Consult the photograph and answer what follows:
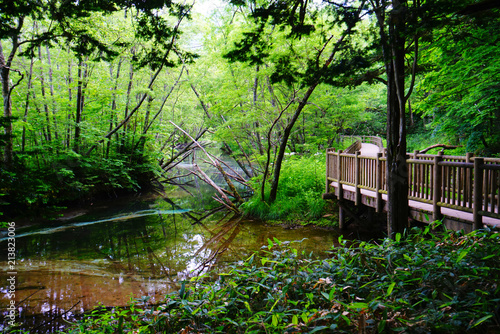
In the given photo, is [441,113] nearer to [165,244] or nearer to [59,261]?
[165,244]

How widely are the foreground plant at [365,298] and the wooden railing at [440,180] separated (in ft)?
6.75

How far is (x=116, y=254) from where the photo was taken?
7.80m

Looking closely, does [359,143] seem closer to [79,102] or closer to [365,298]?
[79,102]

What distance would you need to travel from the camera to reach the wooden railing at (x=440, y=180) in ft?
15.5

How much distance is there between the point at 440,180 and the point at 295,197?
594 cm

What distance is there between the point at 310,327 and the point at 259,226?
8.24 m

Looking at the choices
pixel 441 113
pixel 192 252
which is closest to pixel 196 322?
pixel 192 252

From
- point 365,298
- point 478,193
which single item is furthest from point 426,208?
point 365,298

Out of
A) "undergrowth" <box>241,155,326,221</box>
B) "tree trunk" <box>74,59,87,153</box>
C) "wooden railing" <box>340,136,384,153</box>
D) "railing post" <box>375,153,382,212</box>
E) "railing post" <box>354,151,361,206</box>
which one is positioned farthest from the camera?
"wooden railing" <box>340,136,384,153</box>

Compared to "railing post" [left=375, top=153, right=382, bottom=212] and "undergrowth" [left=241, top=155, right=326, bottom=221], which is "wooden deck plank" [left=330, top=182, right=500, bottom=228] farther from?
"undergrowth" [left=241, top=155, right=326, bottom=221]

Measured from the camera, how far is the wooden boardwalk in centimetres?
479

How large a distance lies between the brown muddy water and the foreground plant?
553 mm

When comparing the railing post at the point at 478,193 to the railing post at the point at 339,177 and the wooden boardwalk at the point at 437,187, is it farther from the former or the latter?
the railing post at the point at 339,177

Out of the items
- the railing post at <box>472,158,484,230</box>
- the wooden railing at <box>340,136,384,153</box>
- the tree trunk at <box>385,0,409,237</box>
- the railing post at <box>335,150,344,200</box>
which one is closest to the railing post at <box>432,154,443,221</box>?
the railing post at <box>472,158,484,230</box>
